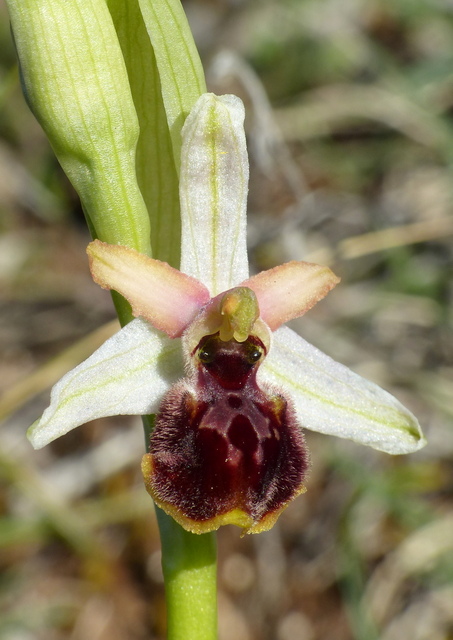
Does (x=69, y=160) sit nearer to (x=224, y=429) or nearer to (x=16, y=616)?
(x=224, y=429)

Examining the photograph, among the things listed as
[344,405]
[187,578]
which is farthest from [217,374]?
[187,578]

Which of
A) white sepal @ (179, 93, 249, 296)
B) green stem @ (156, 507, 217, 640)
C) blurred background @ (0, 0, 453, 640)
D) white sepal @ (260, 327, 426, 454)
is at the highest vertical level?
white sepal @ (179, 93, 249, 296)

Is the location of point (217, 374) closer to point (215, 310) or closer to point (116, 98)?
point (215, 310)

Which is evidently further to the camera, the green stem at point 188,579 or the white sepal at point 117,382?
the green stem at point 188,579

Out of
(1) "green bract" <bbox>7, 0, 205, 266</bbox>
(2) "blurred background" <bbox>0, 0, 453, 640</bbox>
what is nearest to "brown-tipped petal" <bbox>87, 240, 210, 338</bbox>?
(1) "green bract" <bbox>7, 0, 205, 266</bbox>

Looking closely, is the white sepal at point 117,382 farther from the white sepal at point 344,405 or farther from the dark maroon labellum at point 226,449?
the white sepal at point 344,405

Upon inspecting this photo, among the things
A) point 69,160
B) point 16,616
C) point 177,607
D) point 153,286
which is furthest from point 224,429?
point 16,616

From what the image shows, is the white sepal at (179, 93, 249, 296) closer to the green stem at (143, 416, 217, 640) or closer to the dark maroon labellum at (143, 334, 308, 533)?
the dark maroon labellum at (143, 334, 308, 533)

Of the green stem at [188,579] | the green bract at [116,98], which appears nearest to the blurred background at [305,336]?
the green bract at [116,98]
